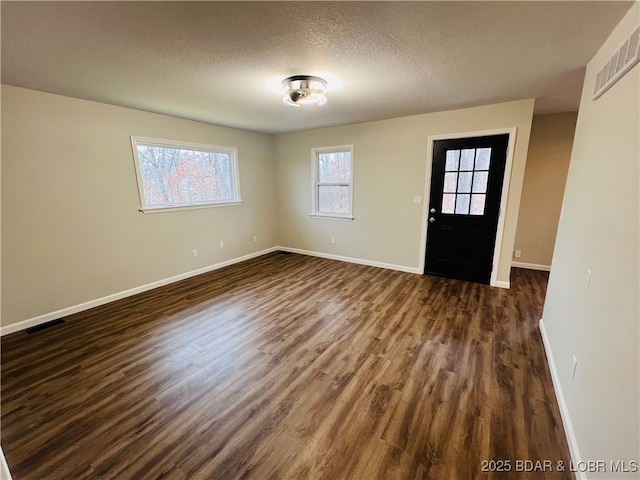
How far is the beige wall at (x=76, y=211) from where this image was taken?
8.54 ft

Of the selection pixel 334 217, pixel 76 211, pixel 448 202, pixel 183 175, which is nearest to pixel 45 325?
pixel 76 211

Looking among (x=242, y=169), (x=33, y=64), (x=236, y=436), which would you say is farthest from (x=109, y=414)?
(x=242, y=169)

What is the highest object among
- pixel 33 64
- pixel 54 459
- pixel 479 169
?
pixel 33 64

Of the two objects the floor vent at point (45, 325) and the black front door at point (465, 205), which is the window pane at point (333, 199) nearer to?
the black front door at point (465, 205)

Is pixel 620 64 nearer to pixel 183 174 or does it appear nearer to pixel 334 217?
pixel 334 217

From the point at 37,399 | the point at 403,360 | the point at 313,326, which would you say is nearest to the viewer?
the point at 37,399

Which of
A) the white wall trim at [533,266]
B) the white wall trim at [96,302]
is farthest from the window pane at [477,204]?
the white wall trim at [96,302]

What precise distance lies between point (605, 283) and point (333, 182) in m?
4.01

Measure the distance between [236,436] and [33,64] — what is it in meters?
3.12

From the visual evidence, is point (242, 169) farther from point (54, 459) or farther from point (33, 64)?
point (54, 459)

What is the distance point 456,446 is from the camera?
1.49 meters

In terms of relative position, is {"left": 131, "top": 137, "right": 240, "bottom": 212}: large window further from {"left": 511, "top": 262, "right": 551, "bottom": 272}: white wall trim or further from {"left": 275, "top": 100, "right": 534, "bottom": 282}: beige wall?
{"left": 511, "top": 262, "right": 551, "bottom": 272}: white wall trim

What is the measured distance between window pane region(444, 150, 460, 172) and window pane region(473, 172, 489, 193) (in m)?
0.29

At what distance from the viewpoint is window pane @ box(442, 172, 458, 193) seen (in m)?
3.72
